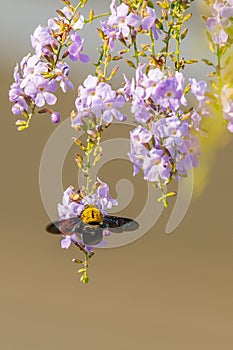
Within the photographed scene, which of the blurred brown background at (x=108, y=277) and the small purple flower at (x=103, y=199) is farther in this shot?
the blurred brown background at (x=108, y=277)

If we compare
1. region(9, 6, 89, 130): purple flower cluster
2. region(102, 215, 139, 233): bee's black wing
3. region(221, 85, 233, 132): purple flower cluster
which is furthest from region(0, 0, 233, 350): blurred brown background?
region(221, 85, 233, 132): purple flower cluster

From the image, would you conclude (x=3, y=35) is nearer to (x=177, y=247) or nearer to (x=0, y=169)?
(x=0, y=169)

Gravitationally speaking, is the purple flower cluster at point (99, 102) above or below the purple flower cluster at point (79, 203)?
above

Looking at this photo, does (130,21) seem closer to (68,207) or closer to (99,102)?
(99,102)

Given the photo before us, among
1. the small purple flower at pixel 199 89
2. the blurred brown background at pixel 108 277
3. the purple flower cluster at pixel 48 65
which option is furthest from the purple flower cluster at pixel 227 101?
the blurred brown background at pixel 108 277

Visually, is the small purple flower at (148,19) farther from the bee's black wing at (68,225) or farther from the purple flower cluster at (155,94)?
the bee's black wing at (68,225)

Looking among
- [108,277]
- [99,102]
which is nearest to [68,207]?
[99,102]
